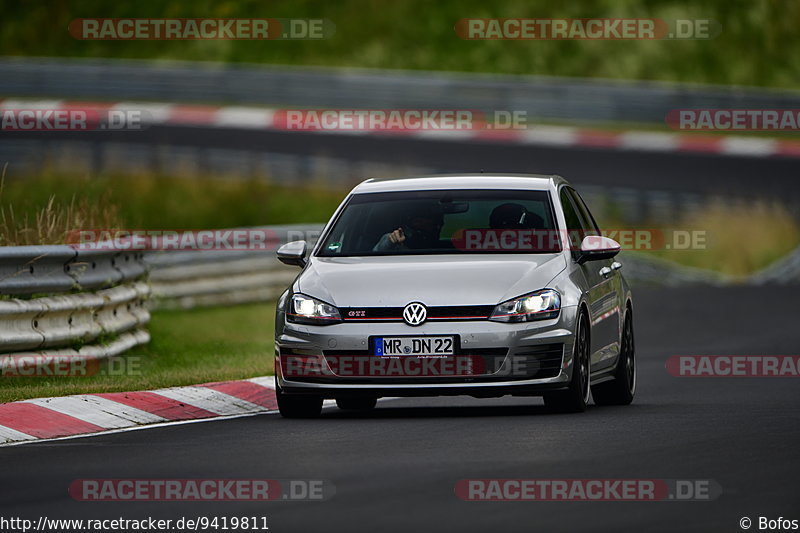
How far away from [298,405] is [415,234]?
1405mm

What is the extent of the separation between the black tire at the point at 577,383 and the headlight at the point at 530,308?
226mm

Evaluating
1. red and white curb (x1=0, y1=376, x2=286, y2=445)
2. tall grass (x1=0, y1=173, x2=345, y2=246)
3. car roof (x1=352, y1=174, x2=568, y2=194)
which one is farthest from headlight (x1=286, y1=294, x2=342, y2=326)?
tall grass (x1=0, y1=173, x2=345, y2=246)

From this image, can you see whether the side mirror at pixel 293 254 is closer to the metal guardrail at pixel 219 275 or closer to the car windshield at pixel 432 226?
the car windshield at pixel 432 226

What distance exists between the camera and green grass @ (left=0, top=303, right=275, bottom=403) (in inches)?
537

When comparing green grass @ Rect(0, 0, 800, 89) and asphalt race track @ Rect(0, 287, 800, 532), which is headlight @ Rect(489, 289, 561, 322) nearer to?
asphalt race track @ Rect(0, 287, 800, 532)

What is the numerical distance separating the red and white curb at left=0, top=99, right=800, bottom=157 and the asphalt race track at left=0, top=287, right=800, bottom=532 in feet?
66.5

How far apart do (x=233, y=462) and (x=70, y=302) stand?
5155 millimetres

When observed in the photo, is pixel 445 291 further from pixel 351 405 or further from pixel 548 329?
pixel 351 405

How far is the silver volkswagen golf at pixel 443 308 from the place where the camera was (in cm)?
1170

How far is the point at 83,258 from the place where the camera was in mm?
15062

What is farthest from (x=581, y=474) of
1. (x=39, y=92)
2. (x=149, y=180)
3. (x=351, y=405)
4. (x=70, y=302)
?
(x=39, y=92)

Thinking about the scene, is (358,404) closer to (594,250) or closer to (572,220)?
(572,220)

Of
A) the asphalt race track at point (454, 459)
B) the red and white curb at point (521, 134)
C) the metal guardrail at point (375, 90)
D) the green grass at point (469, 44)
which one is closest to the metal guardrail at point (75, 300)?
the asphalt race track at point (454, 459)

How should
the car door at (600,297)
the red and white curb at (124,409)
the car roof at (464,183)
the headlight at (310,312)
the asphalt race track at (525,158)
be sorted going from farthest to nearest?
the asphalt race track at (525,158) < the car roof at (464,183) < the car door at (600,297) < the headlight at (310,312) < the red and white curb at (124,409)
